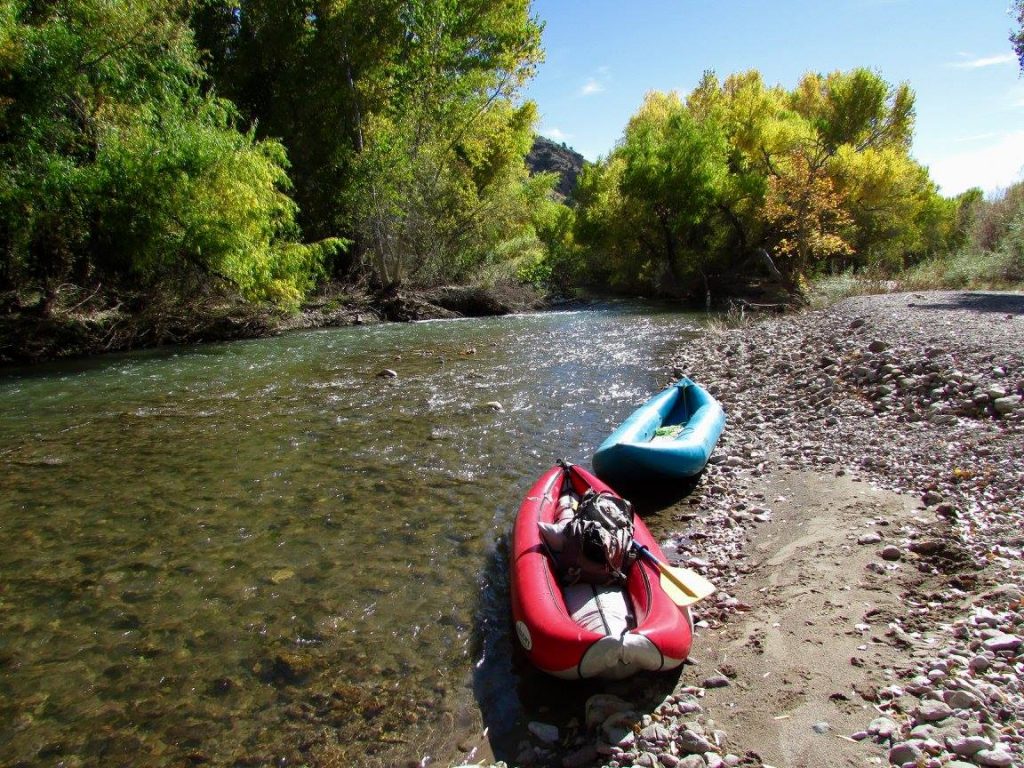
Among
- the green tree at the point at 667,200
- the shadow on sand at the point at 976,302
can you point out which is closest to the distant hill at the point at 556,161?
the green tree at the point at 667,200

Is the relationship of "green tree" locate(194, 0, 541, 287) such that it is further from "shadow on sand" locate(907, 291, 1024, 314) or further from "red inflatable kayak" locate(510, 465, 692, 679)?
"red inflatable kayak" locate(510, 465, 692, 679)

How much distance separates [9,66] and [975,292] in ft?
77.8

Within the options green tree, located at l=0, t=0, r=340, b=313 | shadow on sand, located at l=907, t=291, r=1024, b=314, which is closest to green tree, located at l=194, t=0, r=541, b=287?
green tree, located at l=0, t=0, r=340, b=313

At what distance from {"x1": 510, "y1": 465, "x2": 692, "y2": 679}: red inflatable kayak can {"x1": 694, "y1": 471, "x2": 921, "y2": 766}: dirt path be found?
1.22ft

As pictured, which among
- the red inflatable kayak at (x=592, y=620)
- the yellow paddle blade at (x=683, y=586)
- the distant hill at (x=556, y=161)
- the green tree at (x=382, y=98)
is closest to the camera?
the red inflatable kayak at (x=592, y=620)

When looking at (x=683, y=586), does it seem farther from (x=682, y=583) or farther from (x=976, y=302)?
(x=976, y=302)

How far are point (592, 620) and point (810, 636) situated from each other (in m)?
1.29

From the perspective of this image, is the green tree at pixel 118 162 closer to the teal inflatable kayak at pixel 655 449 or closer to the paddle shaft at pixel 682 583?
the teal inflatable kayak at pixel 655 449

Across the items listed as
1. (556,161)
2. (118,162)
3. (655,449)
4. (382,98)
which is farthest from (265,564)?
(556,161)

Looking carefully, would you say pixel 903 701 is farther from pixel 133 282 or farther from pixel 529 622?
pixel 133 282

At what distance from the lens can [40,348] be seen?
13.0 m

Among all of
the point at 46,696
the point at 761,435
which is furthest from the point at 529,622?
the point at 761,435

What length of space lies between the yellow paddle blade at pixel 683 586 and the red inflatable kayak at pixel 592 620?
0.08 m

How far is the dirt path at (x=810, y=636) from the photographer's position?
275 centimetres
